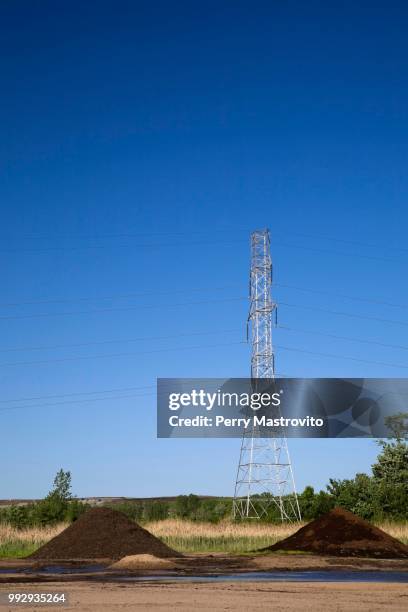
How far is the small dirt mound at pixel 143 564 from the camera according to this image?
2916 centimetres

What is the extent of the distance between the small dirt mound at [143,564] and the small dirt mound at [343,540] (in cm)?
858

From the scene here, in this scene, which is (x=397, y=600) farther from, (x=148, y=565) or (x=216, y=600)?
(x=148, y=565)

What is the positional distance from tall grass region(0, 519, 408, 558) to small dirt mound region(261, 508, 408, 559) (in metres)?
3.01

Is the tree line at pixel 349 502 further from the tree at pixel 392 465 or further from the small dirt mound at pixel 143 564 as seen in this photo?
the small dirt mound at pixel 143 564

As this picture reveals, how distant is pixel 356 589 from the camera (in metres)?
20.9

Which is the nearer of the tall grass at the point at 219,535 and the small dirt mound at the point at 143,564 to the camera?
the small dirt mound at the point at 143,564

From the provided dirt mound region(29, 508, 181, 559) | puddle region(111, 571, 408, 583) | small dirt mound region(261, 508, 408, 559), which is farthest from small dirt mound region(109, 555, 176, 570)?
small dirt mound region(261, 508, 408, 559)

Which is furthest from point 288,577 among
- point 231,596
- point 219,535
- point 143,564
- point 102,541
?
point 219,535

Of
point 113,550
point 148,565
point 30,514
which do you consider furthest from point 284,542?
point 30,514

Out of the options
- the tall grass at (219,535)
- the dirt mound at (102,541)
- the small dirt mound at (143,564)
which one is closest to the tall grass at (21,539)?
the dirt mound at (102,541)

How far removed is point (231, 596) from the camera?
62.8ft

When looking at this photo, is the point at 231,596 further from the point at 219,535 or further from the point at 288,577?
the point at 219,535

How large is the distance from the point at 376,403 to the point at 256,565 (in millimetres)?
29295

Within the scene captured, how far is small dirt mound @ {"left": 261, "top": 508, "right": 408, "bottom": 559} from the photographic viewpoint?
116ft
